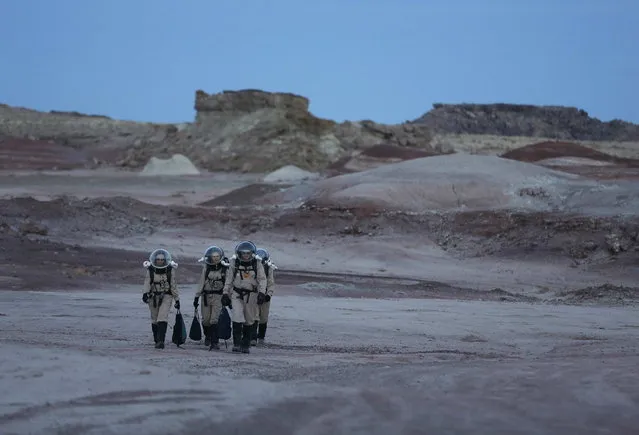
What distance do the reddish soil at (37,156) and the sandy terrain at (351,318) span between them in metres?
27.4

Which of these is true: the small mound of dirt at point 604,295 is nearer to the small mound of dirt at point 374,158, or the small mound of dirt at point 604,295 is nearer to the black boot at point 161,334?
the black boot at point 161,334

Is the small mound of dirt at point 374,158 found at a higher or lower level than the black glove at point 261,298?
higher

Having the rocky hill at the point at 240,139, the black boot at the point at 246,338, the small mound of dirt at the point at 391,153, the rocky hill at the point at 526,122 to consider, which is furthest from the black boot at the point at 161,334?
the rocky hill at the point at 526,122

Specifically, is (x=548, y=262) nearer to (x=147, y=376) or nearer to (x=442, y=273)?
(x=442, y=273)

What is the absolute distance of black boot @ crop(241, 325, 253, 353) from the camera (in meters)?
11.2

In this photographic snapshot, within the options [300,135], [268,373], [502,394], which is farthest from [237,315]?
[300,135]

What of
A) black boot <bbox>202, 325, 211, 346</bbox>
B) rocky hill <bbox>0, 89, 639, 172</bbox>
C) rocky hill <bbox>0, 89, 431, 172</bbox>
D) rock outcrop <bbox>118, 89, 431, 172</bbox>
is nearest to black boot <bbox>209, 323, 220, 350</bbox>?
black boot <bbox>202, 325, 211, 346</bbox>

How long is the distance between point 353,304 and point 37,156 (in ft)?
191

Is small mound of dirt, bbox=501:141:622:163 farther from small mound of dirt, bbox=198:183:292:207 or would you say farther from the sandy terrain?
the sandy terrain

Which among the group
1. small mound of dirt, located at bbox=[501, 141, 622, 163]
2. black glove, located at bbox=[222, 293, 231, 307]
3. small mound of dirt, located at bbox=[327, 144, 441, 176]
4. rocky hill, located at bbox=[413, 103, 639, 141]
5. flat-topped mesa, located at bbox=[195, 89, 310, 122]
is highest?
rocky hill, located at bbox=[413, 103, 639, 141]

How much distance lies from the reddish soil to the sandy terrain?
89.9 ft

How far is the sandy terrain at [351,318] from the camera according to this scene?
7.43 meters

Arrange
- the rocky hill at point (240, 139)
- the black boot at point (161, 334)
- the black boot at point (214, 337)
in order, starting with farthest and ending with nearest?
the rocky hill at point (240, 139) → the black boot at point (214, 337) → the black boot at point (161, 334)

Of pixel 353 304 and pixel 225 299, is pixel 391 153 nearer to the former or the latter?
pixel 353 304
